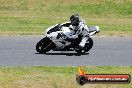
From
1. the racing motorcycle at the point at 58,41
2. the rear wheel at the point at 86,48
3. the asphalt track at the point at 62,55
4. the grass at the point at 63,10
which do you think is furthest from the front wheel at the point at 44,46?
the grass at the point at 63,10

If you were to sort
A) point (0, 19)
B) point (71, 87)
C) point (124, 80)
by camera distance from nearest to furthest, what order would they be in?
point (124, 80) → point (71, 87) → point (0, 19)

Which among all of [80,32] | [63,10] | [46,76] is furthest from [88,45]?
[63,10]

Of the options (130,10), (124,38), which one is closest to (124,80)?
(124,38)

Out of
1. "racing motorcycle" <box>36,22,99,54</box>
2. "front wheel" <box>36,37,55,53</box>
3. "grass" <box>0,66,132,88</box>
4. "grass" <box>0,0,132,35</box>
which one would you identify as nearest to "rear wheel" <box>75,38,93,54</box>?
"racing motorcycle" <box>36,22,99,54</box>

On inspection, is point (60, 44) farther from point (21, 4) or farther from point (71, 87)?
point (21, 4)

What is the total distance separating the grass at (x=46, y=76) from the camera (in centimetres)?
1292

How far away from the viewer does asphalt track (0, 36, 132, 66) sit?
17828mm

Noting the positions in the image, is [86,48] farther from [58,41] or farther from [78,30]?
[58,41]

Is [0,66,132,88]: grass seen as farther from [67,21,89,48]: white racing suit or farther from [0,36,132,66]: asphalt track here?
[67,21,89,48]: white racing suit

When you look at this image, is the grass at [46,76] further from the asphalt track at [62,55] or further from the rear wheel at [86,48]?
the rear wheel at [86,48]

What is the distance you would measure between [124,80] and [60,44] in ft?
31.5

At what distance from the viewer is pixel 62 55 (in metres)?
19.9

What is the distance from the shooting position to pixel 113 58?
19219mm

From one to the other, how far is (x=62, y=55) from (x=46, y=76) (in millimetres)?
5918
